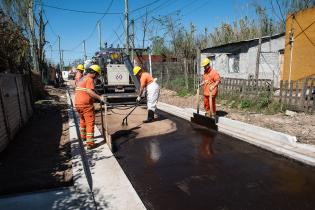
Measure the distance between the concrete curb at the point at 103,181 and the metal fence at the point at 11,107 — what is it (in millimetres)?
1410

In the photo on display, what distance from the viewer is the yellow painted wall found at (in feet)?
36.6

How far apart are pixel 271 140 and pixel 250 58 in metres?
11.3

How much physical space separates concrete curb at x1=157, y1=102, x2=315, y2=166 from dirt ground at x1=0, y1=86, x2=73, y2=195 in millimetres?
3733

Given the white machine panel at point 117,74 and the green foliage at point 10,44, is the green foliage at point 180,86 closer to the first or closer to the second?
the white machine panel at point 117,74

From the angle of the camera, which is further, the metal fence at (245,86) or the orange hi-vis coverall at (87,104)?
the metal fence at (245,86)

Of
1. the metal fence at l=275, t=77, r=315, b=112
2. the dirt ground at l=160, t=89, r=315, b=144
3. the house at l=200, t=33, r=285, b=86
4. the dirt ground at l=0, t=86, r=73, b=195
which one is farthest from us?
the house at l=200, t=33, r=285, b=86

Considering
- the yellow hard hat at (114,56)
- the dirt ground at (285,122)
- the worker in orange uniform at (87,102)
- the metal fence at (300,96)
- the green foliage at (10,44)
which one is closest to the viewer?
the worker in orange uniform at (87,102)

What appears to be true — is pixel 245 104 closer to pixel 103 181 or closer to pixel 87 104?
pixel 87 104

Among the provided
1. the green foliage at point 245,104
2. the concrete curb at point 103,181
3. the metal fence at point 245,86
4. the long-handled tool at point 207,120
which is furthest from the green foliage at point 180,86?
the concrete curb at point 103,181

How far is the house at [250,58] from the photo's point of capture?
15.1 meters

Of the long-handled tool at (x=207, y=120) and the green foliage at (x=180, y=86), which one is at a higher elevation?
the green foliage at (x=180, y=86)

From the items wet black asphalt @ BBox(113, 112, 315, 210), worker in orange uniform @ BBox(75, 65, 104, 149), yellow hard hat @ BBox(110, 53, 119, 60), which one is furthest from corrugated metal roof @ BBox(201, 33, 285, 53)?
worker in orange uniform @ BBox(75, 65, 104, 149)

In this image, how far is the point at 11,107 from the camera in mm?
6387

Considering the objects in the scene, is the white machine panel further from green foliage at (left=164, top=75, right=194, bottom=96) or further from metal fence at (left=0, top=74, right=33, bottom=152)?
metal fence at (left=0, top=74, right=33, bottom=152)
